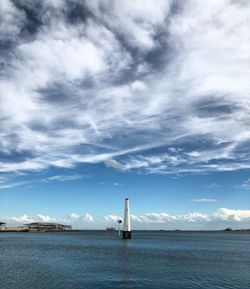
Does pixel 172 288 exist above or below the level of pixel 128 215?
below

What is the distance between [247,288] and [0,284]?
24.0m

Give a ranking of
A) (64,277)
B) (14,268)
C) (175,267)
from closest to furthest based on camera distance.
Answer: (64,277) → (14,268) → (175,267)

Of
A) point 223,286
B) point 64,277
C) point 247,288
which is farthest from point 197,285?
point 64,277

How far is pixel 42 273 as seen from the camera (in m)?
42.2

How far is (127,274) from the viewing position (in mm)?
42375

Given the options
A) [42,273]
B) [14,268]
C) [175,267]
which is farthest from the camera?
[175,267]

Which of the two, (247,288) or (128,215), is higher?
(128,215)

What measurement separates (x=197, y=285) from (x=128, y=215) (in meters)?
67.2

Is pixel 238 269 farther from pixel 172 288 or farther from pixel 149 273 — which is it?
pixel 172 288

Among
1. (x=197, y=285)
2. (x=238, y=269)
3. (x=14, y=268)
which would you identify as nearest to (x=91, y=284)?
(x=197, y=285)

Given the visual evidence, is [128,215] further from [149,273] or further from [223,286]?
[223,286]

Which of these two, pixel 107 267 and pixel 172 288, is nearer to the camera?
pixel 172 288

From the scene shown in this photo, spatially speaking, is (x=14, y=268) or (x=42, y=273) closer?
(x=42, y=273)

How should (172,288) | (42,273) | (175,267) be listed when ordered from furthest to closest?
(175,267)
(42,273)
(172,288)
